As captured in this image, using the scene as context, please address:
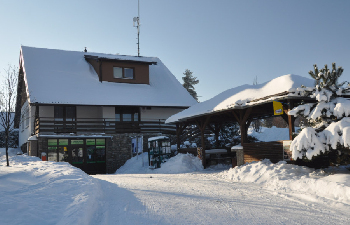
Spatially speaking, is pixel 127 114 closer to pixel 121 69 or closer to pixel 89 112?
pixel 89 112

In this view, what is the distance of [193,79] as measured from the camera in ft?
161

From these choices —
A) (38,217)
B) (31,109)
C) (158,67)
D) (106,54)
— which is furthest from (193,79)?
(38,217)

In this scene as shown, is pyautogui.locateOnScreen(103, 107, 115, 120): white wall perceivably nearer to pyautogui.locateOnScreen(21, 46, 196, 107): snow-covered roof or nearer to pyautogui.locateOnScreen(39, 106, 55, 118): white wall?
pyautogui.locateOnScreen(21, 46, 196, 107): snow-covered roof

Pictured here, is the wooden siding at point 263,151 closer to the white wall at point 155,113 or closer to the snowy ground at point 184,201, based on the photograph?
the snowy ground at point 184,201

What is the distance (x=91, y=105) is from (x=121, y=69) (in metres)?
4.98

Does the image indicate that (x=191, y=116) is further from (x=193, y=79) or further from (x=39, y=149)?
(x=193, y=79)

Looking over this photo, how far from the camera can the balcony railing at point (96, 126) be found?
79.4 feet

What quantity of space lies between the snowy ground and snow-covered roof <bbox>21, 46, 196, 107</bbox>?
49.5 ft

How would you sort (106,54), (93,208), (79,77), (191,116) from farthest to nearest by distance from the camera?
1. (106,54)
2. (79,77)
3. (191,116)
4. (93,208)

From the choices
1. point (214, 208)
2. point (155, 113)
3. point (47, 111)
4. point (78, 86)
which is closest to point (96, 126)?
point (78, 86)

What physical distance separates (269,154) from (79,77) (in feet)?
61.8

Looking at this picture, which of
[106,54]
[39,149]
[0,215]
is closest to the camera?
[0,215]

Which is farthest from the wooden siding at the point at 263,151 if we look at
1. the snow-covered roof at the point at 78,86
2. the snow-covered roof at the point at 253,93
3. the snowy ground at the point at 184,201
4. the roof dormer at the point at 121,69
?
the roof dormer at the point at 121,69

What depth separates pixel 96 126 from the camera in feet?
83.4
